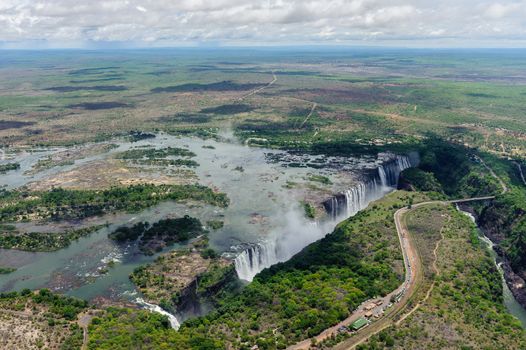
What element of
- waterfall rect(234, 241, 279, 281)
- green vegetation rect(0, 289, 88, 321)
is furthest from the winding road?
green vegetation rect(0, 289, 88, 321)

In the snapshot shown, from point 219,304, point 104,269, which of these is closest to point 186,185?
point 104,269

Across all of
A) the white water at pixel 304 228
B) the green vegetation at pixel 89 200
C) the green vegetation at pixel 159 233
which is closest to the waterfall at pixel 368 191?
the white water at pixel 304 228

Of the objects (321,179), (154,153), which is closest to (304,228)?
(321,179)

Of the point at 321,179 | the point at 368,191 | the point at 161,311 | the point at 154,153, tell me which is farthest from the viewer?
the point at 154,153

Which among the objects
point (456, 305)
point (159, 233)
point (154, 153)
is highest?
point (154, 153)

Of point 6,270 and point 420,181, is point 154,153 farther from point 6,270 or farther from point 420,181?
point 420,181

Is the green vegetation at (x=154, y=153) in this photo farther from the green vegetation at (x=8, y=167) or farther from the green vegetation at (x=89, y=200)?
the green vegetation at (x=89, y=200)

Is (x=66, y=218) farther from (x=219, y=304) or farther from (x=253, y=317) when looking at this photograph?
(x=253, y=317)
